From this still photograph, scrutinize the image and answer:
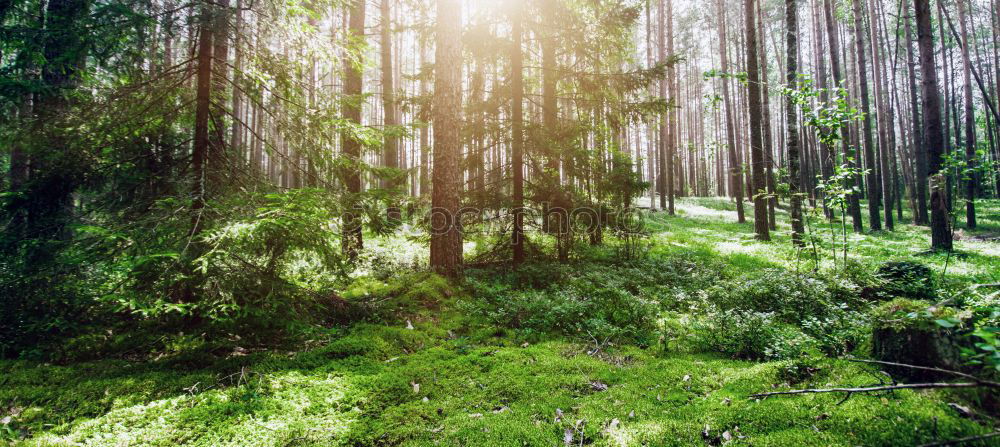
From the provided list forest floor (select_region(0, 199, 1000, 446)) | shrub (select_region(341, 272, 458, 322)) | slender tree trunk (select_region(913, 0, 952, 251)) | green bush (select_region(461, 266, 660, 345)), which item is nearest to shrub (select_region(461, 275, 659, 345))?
green bush (select_region(461, 266, 660, 345))

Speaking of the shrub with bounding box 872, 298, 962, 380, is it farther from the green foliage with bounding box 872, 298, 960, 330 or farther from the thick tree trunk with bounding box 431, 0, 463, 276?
the thick tree trunk with bounding box 431, 0, 463, 276

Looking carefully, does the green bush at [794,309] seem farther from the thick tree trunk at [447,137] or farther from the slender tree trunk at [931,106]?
the slender tree trunk at [931,106]

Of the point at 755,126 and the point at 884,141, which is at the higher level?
the point at 884,141

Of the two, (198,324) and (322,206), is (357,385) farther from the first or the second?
(198,324)

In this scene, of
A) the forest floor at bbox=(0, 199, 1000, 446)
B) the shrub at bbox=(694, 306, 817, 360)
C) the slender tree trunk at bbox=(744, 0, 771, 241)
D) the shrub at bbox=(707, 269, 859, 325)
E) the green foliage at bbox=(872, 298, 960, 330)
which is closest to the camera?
the green foliage at bbox=(872, 298, 960, 330)

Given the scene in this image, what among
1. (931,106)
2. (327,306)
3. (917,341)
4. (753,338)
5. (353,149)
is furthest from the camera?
(931,106)

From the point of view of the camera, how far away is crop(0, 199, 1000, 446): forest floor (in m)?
2.89

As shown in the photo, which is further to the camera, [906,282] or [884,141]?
[884,141]

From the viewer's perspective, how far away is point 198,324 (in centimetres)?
480

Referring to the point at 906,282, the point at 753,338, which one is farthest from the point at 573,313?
the point at 906,282

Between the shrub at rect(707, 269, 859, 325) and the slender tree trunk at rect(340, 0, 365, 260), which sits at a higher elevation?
the slender tree trunk at rect(340, 0, 365, 260)

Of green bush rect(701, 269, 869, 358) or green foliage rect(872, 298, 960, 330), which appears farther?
green bush rect(701, 269, 869, 358)

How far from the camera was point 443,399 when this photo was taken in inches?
153

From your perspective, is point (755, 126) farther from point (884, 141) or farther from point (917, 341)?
point (917, 341)
